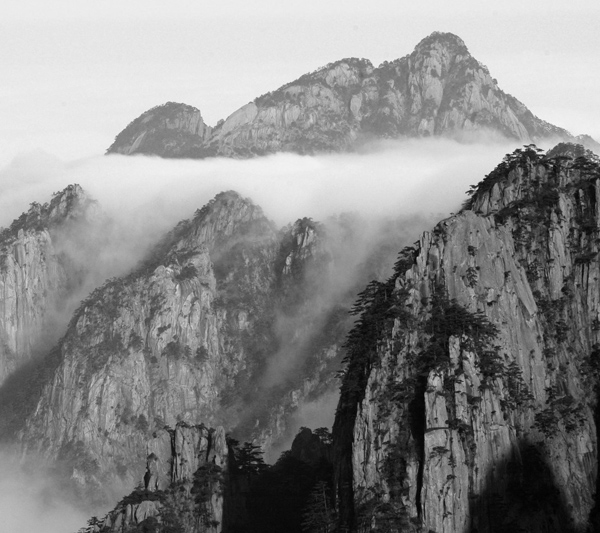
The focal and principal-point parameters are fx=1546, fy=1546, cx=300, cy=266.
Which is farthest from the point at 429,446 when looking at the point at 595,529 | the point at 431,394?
the point at 595,529

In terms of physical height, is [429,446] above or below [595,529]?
above

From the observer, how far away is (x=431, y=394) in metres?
199

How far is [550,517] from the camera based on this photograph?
19975 cm

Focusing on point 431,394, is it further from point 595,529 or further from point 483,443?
point 595,529

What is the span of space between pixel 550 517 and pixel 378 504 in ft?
73.4

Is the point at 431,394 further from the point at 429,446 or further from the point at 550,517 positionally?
the point at 550,517

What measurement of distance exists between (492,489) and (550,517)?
28.5 ft

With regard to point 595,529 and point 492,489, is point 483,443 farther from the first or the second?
point 595,529

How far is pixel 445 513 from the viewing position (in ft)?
639

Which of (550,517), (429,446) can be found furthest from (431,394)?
(550,517)

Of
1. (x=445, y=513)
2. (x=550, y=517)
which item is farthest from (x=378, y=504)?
(x=550, y=517)

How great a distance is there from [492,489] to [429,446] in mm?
10035

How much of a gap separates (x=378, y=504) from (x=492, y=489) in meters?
14.7

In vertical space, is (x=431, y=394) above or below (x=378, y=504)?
above
